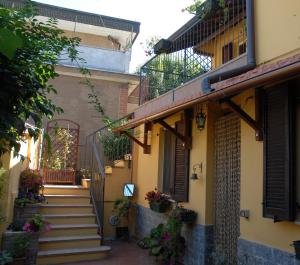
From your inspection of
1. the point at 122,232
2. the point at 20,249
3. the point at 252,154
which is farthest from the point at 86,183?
the point at 252,154

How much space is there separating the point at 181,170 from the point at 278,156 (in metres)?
3.08

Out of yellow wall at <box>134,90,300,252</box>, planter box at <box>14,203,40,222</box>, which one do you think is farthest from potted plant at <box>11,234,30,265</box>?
yellow wall at <box>134,90,300,252</box>

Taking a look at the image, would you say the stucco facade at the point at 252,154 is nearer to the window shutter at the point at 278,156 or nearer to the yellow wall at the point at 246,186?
the yellow wall at the point at 246,186

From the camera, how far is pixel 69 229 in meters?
8.01

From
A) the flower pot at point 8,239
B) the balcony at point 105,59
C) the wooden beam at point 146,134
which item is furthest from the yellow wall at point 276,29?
the balcony at point 105,59

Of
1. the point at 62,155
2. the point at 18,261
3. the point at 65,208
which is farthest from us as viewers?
the point at 62,155

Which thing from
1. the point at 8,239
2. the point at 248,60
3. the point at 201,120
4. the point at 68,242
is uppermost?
the point at 248,60

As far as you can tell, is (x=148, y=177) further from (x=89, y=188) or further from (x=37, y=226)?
(x=37, y=226)

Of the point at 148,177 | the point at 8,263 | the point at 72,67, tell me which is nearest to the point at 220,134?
the point at 148,177

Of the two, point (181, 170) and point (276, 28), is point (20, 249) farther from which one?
point (276, 28)

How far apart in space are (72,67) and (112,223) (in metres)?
5.93

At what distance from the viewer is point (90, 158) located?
39.1 feet

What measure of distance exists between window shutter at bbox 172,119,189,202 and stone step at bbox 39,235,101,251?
7.12 feet

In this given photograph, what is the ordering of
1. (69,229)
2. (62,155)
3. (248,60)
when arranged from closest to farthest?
(248,60)
(69,229)
(62,155)
